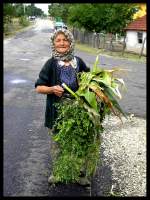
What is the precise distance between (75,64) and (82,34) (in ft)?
112

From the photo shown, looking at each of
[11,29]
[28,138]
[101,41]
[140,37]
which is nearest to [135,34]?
[140,37]

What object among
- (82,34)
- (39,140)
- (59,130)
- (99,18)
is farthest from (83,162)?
(82,34)

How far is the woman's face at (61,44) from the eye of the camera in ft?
17.0

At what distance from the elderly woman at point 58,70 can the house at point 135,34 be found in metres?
29.3

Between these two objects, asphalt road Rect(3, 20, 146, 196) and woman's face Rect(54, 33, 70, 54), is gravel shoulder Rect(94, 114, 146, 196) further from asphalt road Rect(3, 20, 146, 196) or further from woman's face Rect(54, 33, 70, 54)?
woman's face Rect(54, 33, 70, 54)

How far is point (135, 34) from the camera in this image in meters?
35.6

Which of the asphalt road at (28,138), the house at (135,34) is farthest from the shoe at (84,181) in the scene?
the house at (135,34)

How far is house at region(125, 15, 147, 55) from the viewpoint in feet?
113

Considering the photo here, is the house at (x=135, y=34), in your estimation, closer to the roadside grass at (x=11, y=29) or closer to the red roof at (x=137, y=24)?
the red roof at (x=137, y=24)

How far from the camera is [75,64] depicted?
17.6ft

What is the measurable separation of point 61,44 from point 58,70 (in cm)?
32

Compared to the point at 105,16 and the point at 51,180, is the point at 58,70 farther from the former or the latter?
the point at 105,16

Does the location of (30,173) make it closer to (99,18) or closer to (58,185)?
(58,185)

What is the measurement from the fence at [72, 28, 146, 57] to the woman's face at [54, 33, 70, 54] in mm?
26224
